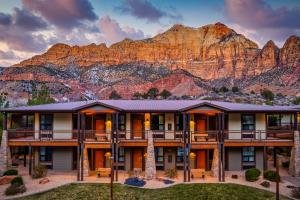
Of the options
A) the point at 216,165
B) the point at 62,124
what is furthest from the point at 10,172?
the point at 216,165

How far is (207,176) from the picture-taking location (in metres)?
30.6

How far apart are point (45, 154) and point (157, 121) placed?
426 inches

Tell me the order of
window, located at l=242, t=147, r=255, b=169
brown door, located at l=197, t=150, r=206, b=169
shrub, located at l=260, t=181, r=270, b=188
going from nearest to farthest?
shrub, located at l=260, t=181, r=270, b=188 < window, located at l=242, t=147, r=255, b=169 < brown door, located at l=197, t=150, r=206, b=169

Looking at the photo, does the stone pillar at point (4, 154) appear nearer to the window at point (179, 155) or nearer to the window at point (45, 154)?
the window at point (45, 154)

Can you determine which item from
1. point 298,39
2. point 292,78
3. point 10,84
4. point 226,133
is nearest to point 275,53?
point 298,39

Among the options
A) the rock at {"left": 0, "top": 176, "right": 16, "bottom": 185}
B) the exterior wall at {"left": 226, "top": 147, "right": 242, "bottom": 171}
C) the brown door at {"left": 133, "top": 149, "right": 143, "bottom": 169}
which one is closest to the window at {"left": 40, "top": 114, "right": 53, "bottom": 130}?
the rock at {"left": 0, "top": 176, "right": 16, "bottom": 185}

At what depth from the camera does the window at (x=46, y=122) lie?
33094mm

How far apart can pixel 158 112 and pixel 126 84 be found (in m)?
135

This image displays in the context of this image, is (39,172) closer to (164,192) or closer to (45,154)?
(45,154)

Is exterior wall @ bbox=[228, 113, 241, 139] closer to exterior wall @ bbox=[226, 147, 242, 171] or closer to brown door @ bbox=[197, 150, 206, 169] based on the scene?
exterior wall @ bbox=[226, 147, 242, 171]

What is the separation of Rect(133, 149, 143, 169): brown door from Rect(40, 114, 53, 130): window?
26.4 feet

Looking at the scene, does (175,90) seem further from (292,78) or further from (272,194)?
(272,194)

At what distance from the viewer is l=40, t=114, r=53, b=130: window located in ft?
109

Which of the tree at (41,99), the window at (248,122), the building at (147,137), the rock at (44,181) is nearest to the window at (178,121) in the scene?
the building at (147,137)
